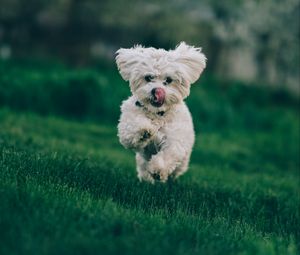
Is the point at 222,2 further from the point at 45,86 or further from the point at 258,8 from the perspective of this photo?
the point at 45,86

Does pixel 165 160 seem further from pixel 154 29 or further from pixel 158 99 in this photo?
pixel 154 29

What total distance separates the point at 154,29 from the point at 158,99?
1737cm

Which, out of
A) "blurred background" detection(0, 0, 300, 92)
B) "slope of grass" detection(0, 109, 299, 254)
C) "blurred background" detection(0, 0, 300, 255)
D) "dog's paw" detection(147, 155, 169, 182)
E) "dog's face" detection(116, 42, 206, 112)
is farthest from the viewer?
"blurred background" detection(0, 0, 300, 92)

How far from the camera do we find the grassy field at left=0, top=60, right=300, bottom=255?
405 cm

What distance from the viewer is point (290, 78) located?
31.5 m

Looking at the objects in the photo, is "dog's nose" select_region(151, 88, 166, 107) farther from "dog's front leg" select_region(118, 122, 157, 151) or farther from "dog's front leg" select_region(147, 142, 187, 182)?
"dog's front leg" select_region(147, 142, 187, 182)

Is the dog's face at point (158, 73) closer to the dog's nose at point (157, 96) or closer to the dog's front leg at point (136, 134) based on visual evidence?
the dog's nose at point (157, 96)

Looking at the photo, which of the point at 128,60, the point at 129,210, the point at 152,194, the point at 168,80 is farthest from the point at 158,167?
the point at 129,210

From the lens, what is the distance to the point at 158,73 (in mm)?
6082

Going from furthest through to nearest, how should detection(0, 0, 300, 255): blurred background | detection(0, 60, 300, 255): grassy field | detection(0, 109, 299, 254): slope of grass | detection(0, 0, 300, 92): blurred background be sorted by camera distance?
1. detection(0, 0, 300, 92): blurred background
2. detection(0, 0, 300, 255): blurred background
3. detection(0, 60, 300, 255): grassy field
4. detection(0, 109, 299, 254): slope of grass

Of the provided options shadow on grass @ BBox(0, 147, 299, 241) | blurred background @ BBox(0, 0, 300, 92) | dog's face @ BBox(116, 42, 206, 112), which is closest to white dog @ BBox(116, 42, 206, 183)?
dog's face @ BBox(116, 42, 206, 112)

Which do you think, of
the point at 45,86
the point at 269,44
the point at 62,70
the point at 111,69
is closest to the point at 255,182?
the point at 45,86

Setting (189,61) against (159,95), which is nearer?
(159,95)

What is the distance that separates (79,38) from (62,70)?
4.56 metres
